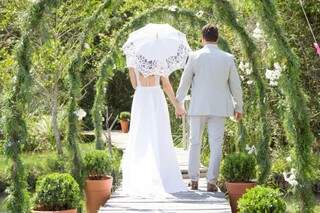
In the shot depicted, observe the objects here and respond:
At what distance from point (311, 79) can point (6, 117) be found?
545 centimetres

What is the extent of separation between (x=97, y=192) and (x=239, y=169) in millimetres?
1381

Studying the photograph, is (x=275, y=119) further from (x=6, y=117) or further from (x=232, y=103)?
(x=6, y=117)

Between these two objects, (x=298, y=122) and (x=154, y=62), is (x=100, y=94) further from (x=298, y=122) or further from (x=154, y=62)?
(x=298, y=122)

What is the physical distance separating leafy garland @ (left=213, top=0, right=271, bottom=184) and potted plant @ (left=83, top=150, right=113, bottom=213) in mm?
1480

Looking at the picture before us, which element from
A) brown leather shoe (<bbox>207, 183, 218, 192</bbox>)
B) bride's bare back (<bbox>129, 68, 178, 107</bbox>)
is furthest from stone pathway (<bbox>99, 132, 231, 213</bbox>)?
bride's bare back (<bbox>129, 68, 178, 107</bbox>)

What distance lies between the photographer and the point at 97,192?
6230 millimetres

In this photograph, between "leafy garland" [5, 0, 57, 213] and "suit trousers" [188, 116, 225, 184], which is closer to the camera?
"leafy garland" [5, 0, 57, 213]

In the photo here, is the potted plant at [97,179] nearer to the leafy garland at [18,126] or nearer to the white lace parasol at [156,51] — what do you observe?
the white lace parasol at [156,51]

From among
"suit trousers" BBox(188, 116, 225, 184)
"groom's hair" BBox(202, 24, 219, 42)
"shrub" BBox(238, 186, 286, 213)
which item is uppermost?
"groom's hair" BBox(202, 24, 219, 42)

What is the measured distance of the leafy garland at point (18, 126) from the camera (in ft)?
16.4

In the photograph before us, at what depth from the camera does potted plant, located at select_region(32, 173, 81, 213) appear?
527 centimetres

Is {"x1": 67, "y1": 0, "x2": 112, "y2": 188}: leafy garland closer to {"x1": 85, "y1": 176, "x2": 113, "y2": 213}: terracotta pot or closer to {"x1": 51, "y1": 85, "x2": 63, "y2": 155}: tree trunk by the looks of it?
{"x1": 85, "y1": 176, "x2": 113, "y2": 213}: terracotta pot

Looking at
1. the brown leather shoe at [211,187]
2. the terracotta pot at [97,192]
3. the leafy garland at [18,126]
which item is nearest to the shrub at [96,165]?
the terracotta pot at [97,192]

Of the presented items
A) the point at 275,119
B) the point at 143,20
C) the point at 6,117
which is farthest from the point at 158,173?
the point at 275,119
